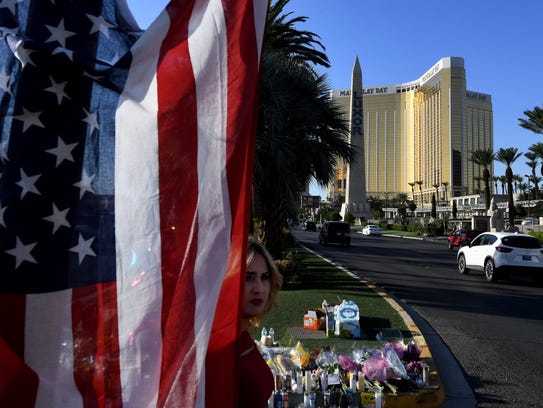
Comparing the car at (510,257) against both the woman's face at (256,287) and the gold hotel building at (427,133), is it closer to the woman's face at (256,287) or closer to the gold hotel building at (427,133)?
the woman's face at (256,287)

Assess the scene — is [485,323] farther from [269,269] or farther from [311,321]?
[269,269]

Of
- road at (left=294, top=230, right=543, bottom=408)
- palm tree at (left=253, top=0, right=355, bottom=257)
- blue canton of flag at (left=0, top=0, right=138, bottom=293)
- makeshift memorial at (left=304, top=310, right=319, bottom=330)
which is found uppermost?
palm tree at (left=253, top=0, right=355, bottom=257)

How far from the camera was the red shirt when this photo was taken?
202 cm

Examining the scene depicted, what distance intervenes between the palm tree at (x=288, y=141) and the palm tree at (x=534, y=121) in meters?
31.4

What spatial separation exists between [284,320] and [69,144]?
7.26 metres

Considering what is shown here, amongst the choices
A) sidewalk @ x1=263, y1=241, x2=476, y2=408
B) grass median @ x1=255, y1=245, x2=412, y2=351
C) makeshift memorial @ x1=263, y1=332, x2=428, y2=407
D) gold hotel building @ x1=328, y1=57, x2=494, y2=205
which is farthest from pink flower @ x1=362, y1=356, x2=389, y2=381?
gold hotel building @ x1=328, y1=57, x2=494, y2=205

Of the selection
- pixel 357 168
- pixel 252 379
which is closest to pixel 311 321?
pixel 252 379

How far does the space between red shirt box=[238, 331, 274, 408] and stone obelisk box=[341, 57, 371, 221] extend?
2560 inches

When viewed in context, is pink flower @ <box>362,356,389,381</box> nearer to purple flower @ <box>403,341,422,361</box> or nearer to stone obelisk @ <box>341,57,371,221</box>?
purple flower @ <box>403,341,422,361</box>

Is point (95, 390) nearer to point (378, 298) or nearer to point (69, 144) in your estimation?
point (69, 144)

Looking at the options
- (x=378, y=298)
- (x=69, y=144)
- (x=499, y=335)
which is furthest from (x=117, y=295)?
(x=378, y=298)

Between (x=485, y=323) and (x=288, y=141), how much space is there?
666cm

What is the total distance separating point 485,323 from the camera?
9227 millimetres

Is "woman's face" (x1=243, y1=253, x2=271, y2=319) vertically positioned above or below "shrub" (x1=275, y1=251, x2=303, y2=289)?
above
